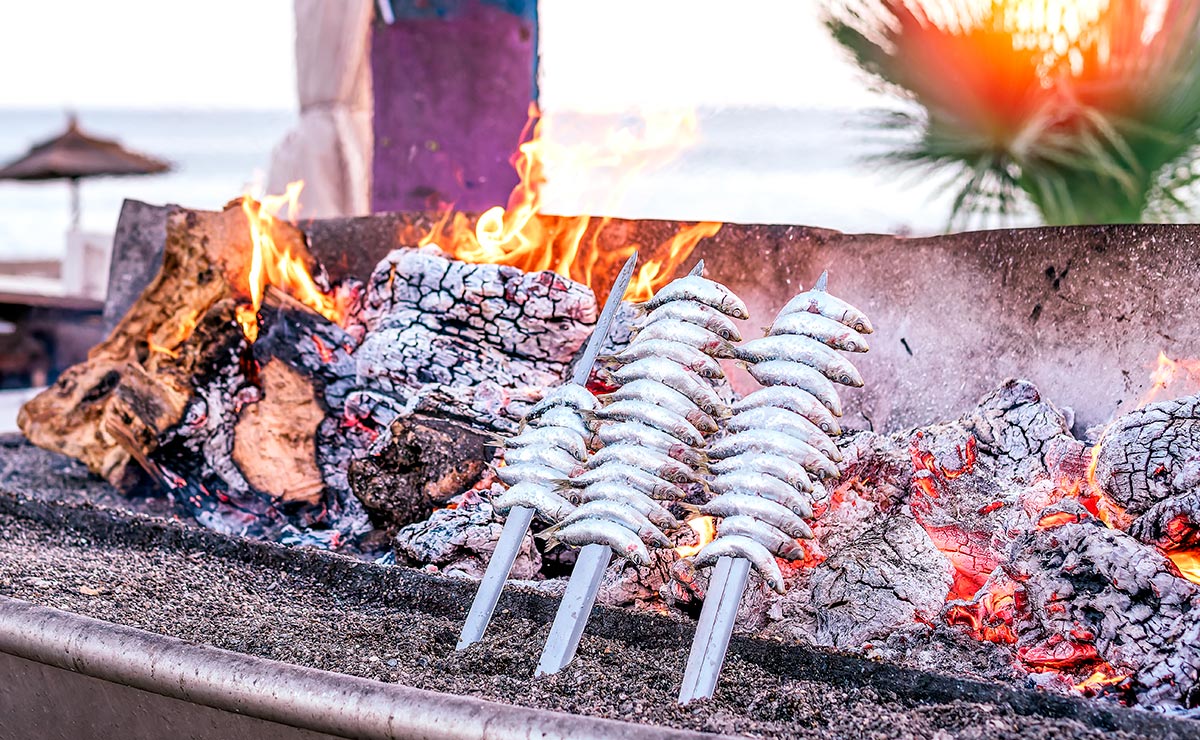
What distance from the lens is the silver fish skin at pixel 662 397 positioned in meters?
1.70

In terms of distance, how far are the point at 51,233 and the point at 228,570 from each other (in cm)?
2808

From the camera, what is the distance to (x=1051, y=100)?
14.1ft

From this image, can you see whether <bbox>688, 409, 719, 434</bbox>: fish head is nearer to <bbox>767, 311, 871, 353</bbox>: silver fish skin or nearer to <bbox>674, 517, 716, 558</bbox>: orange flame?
<bbox>767, 311, 871, 353</bbox>: silver fish skin

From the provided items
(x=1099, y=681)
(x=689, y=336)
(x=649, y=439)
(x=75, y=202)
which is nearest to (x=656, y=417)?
(x=649, y=439)

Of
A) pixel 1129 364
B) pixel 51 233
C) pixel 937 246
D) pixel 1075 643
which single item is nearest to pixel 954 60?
pixel 937 246

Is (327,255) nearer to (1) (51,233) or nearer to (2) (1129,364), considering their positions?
(2) (1129,364)

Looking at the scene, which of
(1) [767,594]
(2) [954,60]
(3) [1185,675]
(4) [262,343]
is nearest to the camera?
(3) [1185,675]

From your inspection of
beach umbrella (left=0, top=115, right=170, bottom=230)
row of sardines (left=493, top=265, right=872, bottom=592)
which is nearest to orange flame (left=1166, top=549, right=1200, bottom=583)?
row of sardines (left=493, top=265, right=872, bottom=592)

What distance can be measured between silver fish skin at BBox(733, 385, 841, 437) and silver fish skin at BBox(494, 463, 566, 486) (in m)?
0.33

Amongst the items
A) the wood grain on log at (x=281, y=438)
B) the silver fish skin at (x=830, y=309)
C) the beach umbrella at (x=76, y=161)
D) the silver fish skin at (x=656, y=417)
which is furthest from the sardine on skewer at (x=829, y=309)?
the beach umbrella at (x=76, y=161)

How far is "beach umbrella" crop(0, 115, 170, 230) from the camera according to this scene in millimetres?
10344

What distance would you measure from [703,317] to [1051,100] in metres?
3.16

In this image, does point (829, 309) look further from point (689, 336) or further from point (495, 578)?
point (495, 578)

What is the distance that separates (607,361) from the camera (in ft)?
5.94
